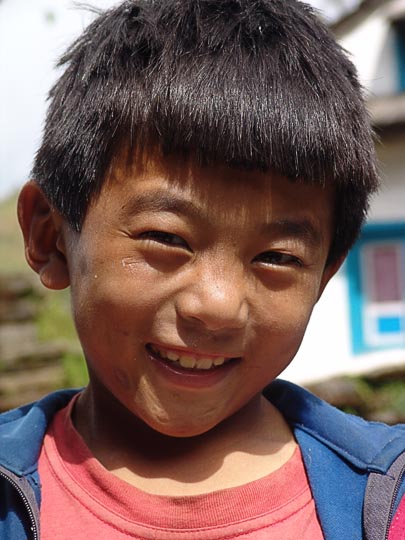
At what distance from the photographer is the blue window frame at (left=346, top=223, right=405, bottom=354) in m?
5.79

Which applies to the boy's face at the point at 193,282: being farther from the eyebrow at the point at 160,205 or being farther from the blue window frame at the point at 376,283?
the blue window frame at the point at 376,283

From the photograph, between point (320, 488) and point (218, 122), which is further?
point (320, 488)

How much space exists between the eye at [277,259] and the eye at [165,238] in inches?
4.5

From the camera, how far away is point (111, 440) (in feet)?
4.58

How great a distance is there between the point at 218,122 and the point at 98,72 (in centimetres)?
26

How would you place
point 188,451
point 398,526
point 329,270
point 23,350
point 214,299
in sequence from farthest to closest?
1. point 23,350
2. point 329,270
3. point 188,451
4. point 398,526
5. point 214,299

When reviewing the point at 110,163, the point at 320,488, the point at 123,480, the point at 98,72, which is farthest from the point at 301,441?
the point at 98,72

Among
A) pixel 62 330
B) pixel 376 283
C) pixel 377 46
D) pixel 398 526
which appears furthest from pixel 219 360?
pixel 377 46

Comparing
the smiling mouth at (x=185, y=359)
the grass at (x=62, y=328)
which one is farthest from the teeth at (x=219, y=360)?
the grass at (x=62, y=328)

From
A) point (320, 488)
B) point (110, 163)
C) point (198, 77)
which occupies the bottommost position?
point (320, 488)

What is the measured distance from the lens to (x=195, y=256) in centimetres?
117

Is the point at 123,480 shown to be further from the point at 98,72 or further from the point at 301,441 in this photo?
the point at 98,72

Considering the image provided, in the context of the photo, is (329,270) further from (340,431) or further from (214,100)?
(214,100)

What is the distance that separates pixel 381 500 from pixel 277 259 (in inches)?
16.2
